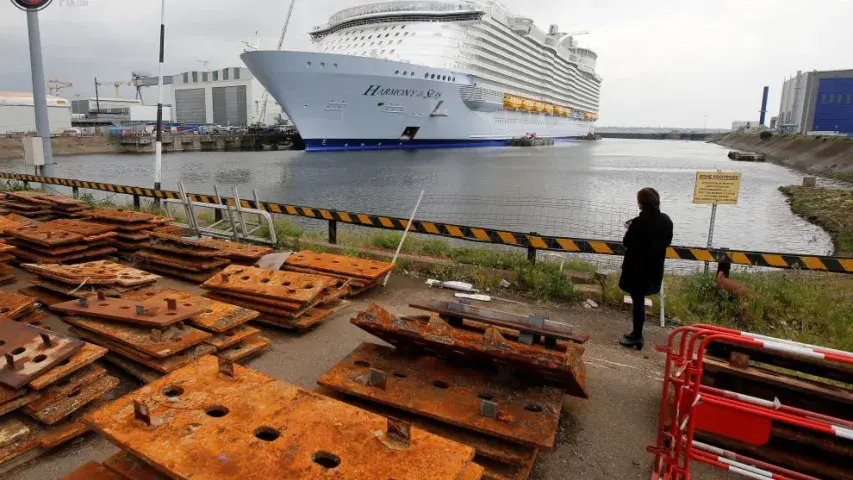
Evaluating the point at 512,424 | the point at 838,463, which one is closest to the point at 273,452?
the point at 512,424

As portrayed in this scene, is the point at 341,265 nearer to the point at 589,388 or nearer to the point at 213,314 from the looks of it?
the point at 213,314

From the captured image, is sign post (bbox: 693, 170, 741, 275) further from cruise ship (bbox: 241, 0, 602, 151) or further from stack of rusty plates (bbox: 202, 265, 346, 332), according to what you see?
cruise ship (bbox: 241, 0, 602, 151)

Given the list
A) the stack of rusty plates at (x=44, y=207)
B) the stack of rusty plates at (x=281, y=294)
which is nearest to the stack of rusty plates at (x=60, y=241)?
the stack of rusty plates at (x=44, y=207)

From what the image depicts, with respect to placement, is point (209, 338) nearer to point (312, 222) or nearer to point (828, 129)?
point (312, 222)

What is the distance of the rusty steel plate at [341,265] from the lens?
6703mm

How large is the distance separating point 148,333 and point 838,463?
506 cm

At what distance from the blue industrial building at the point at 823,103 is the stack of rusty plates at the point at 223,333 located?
326 feet

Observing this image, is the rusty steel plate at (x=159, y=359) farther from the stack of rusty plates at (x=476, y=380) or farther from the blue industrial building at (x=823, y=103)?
the blue industrial building at (x=823, y=103)

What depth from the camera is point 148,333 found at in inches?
167

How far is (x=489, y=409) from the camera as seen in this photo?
3076 mm

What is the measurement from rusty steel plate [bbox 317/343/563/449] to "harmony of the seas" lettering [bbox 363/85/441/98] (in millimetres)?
48445

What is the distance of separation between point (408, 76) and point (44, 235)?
47125 mm

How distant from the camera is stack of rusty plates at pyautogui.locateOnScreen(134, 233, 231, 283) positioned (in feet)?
22.6

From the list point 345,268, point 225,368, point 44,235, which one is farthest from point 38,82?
point 225,368
